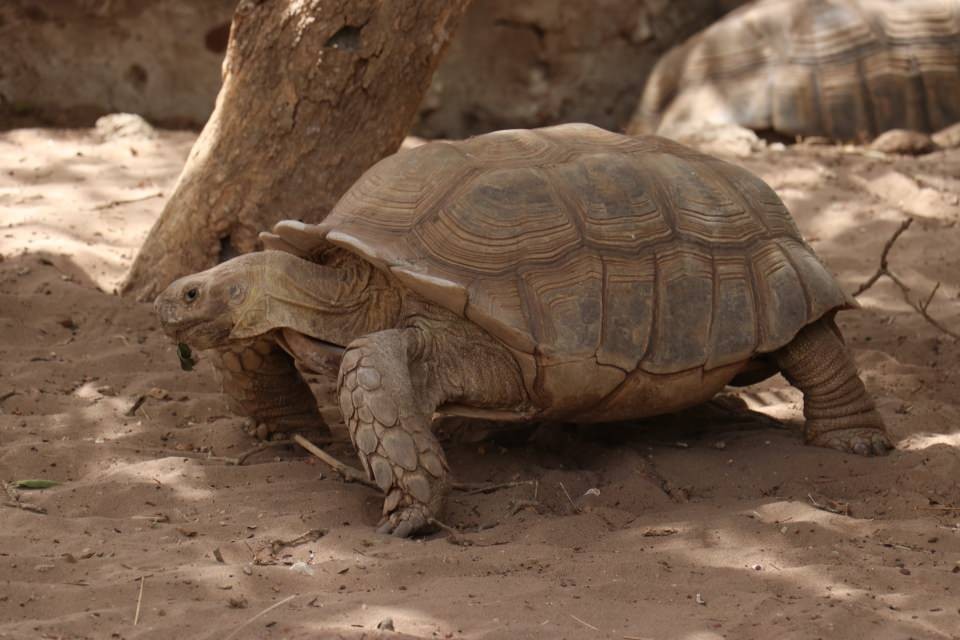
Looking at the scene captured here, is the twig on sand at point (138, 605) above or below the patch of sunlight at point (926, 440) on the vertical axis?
above

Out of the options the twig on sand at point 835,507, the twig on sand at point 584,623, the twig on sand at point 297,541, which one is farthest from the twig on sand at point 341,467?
the twig on sand at point 835,507

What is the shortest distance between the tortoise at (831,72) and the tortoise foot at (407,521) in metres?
6.33

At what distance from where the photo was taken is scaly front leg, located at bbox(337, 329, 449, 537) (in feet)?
11.6

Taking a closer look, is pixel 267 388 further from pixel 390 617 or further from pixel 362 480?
pixel 390 617

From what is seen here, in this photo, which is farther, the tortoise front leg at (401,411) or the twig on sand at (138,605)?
the tortoise front leg at (401,411)

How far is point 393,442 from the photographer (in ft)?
11.6

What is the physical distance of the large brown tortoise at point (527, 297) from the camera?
385cm

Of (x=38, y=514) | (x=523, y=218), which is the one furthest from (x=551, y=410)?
(x=38, y=514)

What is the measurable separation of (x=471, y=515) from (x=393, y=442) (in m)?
0.35

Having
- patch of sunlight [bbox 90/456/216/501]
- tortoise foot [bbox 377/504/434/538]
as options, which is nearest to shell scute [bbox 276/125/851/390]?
tortoise foot [bbox 377/504/434/538]

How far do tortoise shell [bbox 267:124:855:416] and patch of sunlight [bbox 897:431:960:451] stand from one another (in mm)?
552

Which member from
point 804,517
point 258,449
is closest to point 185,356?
→ point 258,449

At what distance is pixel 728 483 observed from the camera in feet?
13.2

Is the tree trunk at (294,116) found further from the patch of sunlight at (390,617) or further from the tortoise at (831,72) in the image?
the tortoise at (831,72)
